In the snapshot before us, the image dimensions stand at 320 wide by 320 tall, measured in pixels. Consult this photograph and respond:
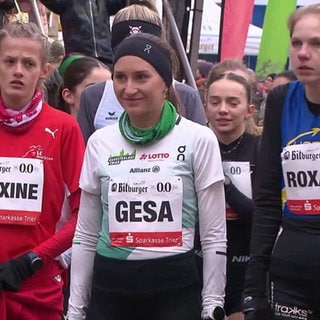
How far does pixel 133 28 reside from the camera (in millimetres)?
5457

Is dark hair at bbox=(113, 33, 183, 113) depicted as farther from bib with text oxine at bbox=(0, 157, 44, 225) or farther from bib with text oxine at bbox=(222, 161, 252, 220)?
bib with text oxine at bbox=(222, 161, 252, 220)

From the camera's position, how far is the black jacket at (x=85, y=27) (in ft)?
23.7

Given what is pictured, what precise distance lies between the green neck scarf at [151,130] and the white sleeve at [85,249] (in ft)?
1.03

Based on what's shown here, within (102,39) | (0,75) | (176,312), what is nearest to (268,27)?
(102,39)

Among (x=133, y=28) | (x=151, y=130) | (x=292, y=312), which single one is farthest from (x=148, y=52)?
(x=133, y=28)

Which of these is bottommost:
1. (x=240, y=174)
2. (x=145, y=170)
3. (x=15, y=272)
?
(x=15, y=272)

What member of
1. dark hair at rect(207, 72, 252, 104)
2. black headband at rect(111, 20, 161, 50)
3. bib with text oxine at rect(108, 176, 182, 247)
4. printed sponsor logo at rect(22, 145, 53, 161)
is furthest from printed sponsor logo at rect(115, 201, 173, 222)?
dark hair at rect(207, 72, 252, 104)

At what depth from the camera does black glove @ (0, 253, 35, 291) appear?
4.27 m

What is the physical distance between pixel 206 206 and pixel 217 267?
0.86ft

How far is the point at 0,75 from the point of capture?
453cm

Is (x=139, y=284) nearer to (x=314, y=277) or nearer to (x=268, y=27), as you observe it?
(x=314, y=277)

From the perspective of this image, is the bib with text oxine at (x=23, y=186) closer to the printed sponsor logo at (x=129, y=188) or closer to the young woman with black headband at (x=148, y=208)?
the young woman with black headband at (x=148, y=208)

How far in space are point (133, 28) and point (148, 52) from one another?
4.66ft

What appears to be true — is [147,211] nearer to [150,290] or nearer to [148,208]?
[148,208]
